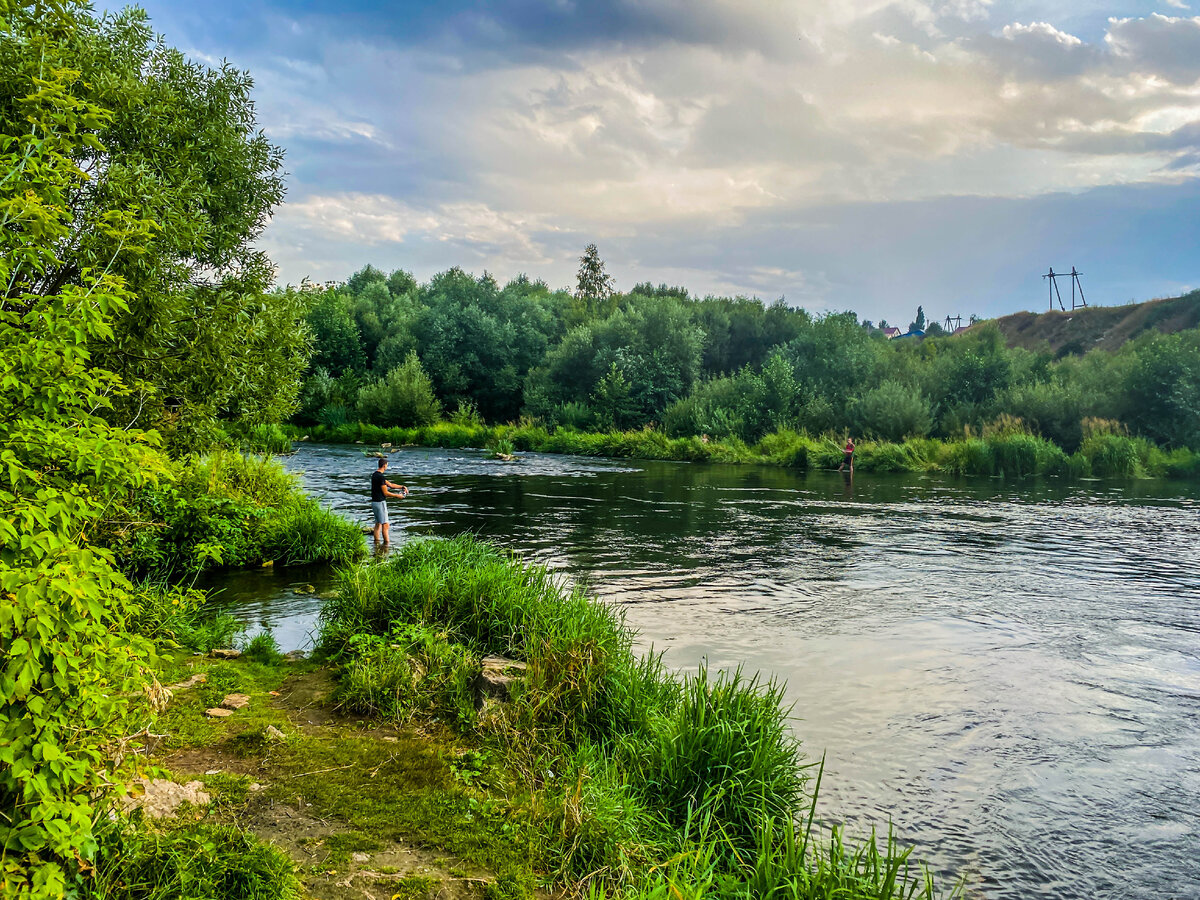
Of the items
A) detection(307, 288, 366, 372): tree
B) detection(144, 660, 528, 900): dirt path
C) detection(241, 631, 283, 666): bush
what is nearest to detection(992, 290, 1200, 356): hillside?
detection(307, 288, 366, 372): tree

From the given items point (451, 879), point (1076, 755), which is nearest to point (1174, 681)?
point (1076, 755)

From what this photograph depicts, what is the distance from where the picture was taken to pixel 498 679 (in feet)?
21.5

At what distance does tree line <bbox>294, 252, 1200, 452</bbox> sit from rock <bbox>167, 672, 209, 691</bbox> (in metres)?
28.0

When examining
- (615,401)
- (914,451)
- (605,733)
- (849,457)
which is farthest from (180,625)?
(615,401)

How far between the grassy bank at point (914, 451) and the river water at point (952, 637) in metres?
10.5

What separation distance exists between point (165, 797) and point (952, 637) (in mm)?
9420

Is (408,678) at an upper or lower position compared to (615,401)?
lower

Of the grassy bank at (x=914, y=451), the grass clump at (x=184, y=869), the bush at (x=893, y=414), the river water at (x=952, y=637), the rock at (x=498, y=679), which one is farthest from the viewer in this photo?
the bush at (x=893, y=414)

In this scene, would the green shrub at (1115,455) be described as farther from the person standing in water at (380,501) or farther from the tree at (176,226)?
the tree at (176,226)

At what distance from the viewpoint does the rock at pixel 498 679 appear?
6449 millimetres

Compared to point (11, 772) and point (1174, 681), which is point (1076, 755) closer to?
point (1174, 681)

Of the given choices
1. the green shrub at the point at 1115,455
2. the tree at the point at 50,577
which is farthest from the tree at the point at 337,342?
the tree at the point at 50,577

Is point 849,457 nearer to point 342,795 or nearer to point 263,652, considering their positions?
point 263,652

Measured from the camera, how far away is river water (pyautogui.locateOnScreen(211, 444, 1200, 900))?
5.83 m
